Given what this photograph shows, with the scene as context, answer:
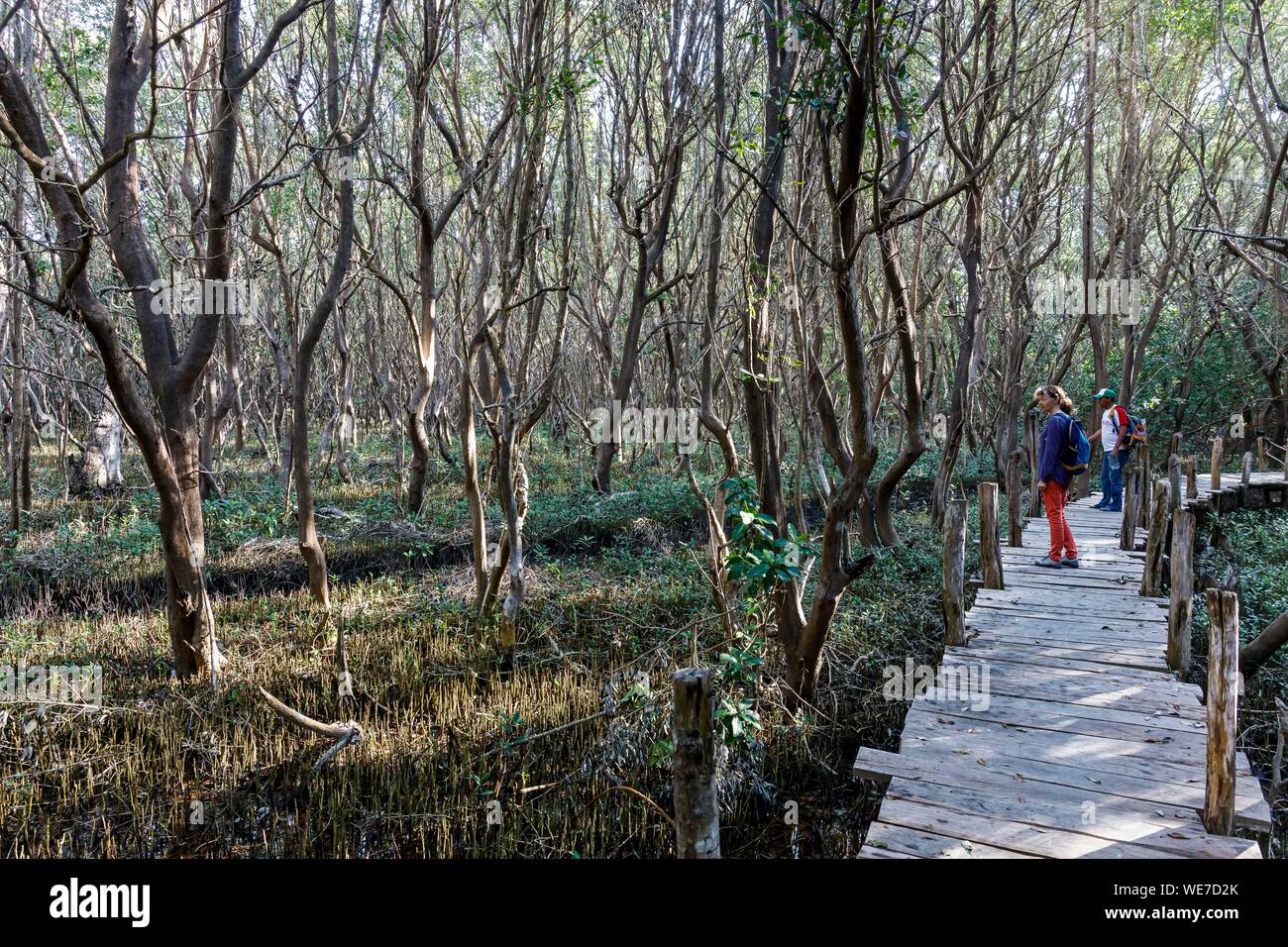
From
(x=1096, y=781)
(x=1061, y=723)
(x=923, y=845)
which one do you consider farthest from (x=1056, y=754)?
(x=923, y=845)

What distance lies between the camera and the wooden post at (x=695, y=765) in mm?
2533

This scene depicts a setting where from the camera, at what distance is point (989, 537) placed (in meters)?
6.16

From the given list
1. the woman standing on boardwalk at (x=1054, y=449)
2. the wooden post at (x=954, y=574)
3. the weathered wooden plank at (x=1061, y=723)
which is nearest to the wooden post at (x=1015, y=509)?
the woman standing on boardwalk at (x=1054, y=449)

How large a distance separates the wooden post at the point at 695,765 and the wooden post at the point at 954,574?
2940 mm

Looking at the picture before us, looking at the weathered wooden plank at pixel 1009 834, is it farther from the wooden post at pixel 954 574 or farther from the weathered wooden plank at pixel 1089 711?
the wooden post at pixel 954 574

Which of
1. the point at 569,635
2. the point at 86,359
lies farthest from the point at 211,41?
the point at 86,359

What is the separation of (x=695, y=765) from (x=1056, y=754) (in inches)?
83.7

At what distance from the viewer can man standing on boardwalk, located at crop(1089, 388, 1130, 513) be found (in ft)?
30.6

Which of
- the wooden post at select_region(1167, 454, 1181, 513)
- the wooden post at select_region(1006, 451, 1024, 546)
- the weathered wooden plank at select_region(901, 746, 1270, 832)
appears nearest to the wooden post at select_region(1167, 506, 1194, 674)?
the weathered wooden plank at select_region(901, 746, 1270, 832)

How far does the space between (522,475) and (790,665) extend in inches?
99.5

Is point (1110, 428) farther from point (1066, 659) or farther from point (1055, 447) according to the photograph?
point (1066, 659)

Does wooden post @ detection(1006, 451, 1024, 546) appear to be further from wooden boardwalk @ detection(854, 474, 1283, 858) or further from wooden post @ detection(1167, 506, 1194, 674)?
wooden post @ detection(1167, 506, 1194, 674)

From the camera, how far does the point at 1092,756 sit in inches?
143
